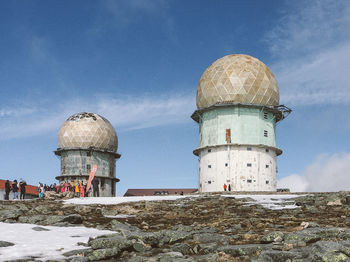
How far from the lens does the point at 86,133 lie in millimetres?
51250

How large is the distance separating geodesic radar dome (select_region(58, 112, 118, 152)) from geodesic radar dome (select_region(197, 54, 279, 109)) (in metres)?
16.1

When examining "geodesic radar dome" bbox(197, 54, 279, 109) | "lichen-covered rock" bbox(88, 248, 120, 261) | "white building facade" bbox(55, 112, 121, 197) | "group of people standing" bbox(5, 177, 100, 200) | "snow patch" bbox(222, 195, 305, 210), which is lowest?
"lichen-covered rock" bbox(88, 248, 120, 261)

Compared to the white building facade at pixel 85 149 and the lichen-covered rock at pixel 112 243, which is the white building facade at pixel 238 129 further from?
the lichen-covered rock at pixel 112 243

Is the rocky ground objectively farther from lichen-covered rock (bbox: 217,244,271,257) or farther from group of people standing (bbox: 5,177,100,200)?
group of people standing (bbox: 5,177,100,200)

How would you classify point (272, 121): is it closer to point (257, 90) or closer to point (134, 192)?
point (257, 90)

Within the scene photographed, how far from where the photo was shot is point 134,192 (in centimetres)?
6241

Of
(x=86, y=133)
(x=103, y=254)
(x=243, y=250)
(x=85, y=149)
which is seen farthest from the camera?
(x=86, y=133)

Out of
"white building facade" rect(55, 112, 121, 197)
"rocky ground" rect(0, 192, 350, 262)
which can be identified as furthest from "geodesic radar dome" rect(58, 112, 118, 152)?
"rocky ground" rect(0, 192, 350, 262)

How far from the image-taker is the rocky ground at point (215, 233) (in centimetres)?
917

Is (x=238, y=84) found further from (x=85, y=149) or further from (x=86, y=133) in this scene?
(x=85, y=149)

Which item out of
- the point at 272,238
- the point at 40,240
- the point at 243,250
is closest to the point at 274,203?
the point at 272,238

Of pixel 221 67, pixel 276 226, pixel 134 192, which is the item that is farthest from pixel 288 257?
pixel 134 192

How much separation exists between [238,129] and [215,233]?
26.6 metres

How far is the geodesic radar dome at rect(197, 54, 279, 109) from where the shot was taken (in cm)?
3806
